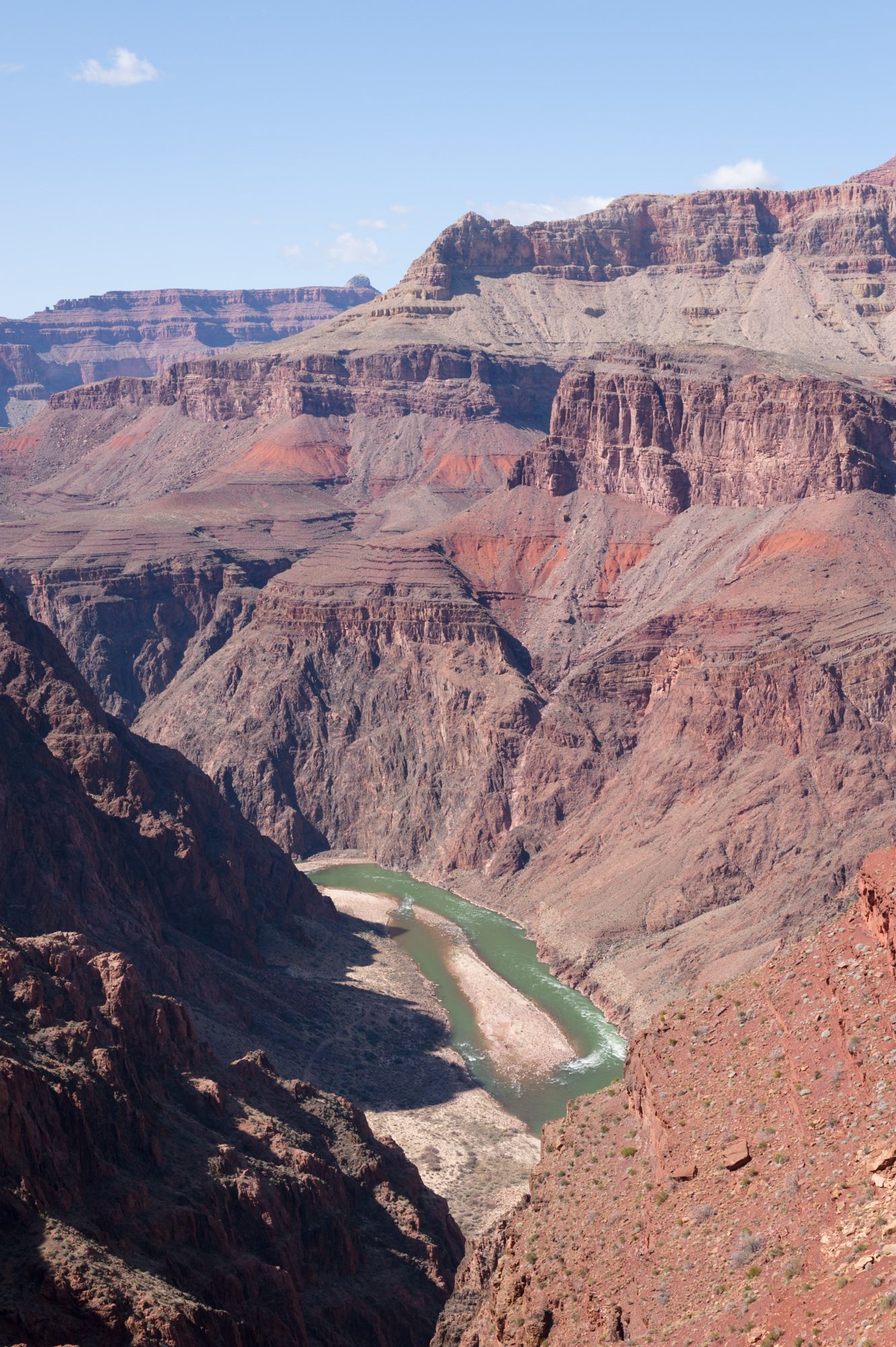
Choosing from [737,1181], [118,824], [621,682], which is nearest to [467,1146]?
[118,824]

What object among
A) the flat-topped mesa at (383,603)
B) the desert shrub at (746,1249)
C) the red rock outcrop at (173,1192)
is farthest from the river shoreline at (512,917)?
the desert shrub at (746,1249)

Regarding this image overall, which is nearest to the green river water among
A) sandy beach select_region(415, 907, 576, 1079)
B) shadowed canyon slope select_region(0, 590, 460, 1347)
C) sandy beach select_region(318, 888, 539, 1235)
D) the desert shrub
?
sandy beach select_region(415, 907, 576, 1079)

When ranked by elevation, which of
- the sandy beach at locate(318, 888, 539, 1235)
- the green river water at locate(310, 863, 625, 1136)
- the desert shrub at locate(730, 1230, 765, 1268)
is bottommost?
the green river water at locate(310, 863, 625, 1136)

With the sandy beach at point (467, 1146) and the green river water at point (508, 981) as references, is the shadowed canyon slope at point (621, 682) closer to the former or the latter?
the green river water at point (508, 981)

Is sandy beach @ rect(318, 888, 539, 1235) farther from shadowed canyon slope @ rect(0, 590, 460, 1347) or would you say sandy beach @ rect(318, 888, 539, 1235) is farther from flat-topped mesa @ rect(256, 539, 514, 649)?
flat-topped mesa @ rect(256, 539, 514, 649)

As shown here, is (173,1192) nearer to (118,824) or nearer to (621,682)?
(118,824)

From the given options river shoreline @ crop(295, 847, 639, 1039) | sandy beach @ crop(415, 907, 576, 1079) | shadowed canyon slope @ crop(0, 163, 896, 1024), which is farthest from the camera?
shadowed canyon slope @ crop(0, 163, 896, 1024)
